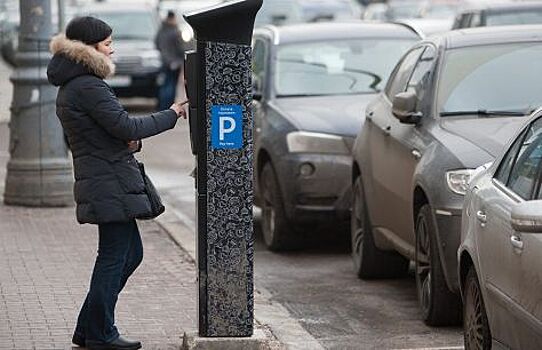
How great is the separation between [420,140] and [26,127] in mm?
5884

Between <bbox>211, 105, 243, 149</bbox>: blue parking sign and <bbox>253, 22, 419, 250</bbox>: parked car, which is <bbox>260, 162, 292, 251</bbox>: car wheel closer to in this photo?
<bbox>253, 22, 419, 250</bbox>: parked car

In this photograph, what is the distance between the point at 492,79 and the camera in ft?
32.6

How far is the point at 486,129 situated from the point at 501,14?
832 cm

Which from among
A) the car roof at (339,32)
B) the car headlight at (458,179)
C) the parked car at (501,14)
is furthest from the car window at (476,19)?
the car headlight at (458,179)

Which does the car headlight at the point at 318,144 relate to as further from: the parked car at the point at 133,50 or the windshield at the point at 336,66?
the parked car at the point at 133,50

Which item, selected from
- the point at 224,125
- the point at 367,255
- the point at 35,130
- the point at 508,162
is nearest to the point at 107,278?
the point at 224,125

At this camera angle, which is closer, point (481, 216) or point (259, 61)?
point (481, 216)

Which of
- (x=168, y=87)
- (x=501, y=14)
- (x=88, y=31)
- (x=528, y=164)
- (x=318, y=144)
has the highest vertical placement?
(x=88, y=31)

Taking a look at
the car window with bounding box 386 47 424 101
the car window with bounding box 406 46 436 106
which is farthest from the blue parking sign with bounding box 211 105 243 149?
the car window with bounding box 386 47 424 101

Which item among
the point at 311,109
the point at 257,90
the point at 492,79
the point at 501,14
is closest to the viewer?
the point at 492,79

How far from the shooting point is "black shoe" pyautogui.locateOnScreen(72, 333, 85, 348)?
8047 millimetres

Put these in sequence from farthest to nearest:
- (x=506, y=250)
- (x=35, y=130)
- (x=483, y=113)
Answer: (x=35, y=130), (x=483, y=113), (x=506, y=250)

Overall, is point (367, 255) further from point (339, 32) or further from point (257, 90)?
point (339, 32)

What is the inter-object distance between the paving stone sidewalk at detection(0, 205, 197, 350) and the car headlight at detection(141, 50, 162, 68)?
48.0 feet
